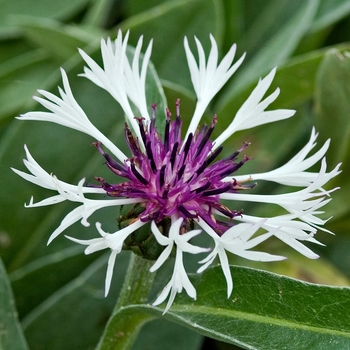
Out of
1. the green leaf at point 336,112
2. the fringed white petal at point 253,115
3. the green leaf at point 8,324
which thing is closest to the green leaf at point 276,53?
the green leaf at point 336,112

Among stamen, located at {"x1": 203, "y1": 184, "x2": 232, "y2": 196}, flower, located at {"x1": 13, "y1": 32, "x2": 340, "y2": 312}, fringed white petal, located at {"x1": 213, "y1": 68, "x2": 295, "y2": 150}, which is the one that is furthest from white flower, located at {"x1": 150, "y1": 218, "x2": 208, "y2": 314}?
fringed white petal, located at {"x1": 213, "y1": 68, "x2": 295, "y2": 150}

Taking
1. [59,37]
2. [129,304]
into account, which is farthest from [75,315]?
[59,37]

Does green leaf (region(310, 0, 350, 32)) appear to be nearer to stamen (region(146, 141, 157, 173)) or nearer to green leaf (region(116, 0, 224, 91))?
green leaf (region(116, 0, 224, 91))

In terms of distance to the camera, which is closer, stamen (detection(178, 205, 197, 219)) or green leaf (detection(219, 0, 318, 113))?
stamen (detection(178, 205, 197, 219))

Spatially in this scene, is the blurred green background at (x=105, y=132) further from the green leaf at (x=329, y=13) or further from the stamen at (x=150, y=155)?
the stamen at (x=150, y=155)

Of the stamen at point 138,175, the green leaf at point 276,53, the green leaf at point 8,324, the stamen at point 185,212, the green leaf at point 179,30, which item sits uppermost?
the green leaf at point 179,30

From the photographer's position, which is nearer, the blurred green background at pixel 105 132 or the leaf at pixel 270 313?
the leaf at pixel 270 313

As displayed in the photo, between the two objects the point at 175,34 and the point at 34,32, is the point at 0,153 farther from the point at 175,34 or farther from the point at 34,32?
the point at 175,34
